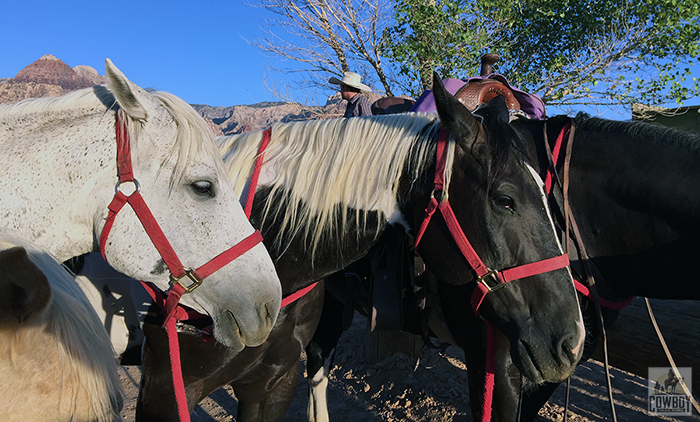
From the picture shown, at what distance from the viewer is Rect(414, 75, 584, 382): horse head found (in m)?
1.42

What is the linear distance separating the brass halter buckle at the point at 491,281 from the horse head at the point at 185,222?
2.49ft

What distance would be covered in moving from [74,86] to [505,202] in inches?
593

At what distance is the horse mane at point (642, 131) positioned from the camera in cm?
171

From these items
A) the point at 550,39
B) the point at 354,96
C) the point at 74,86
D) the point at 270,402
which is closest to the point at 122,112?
the point at 270,402

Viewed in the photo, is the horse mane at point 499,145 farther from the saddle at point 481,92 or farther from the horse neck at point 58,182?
the horse neck at point 58,182

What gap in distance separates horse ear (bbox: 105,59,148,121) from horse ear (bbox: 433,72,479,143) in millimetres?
993

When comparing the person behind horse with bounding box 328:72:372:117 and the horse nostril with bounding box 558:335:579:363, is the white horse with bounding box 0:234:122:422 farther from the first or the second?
the person behind horse with bounding box 328:72:372:117

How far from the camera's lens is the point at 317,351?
9.44ft

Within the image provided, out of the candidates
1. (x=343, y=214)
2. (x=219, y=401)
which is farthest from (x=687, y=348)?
(x=219, y=401)

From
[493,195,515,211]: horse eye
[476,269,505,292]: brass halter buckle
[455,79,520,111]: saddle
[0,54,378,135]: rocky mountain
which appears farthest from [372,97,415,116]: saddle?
[0,54,378,135]: rocky mountain

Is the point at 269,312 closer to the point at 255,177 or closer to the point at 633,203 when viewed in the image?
the point at 255,177

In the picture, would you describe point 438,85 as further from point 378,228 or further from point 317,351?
point 317,351

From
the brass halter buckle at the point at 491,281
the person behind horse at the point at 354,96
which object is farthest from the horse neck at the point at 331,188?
the person behind horse at the point at 354,96

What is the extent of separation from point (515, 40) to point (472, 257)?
24.1 feet
